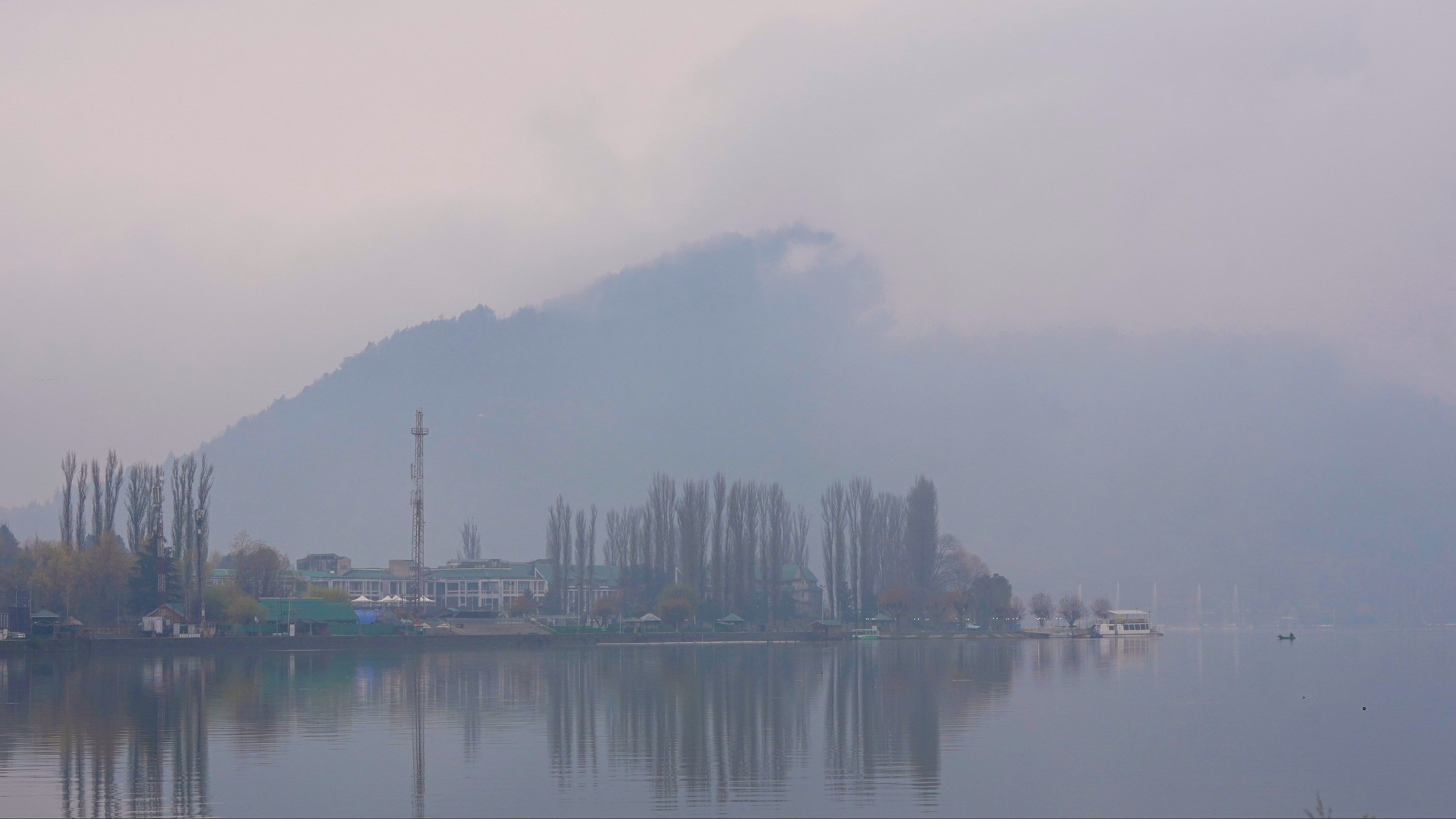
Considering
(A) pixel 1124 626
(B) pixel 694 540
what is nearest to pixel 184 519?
(B) pixel 694 540

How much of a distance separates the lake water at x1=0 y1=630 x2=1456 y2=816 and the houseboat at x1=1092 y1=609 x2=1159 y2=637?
97.9m

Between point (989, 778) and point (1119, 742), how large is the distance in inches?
300

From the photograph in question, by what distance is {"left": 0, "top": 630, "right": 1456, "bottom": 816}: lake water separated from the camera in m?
23.4

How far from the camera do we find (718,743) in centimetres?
3111

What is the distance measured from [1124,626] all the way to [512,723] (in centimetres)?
14305

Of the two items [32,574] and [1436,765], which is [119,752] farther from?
[32,574]

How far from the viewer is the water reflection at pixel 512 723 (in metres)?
24.9

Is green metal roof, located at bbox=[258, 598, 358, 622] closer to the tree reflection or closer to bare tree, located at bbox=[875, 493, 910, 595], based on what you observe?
the tree reflection

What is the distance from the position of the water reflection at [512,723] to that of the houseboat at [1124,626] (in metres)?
91.9

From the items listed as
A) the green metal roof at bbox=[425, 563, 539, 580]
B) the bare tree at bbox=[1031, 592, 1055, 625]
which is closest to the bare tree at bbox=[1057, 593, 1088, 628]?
the bare tree at bbox=[1031, 592, 1055, 625]

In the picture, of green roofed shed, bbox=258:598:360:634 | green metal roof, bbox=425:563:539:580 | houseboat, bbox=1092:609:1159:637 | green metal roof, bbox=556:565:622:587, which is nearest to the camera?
green roofed shed, bbox=258:598:360:634


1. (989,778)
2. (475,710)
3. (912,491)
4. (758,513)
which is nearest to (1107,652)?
(758,513)

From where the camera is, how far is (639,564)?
133 metres

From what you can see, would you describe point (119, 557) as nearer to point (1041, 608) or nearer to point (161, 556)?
point (161, 556)
